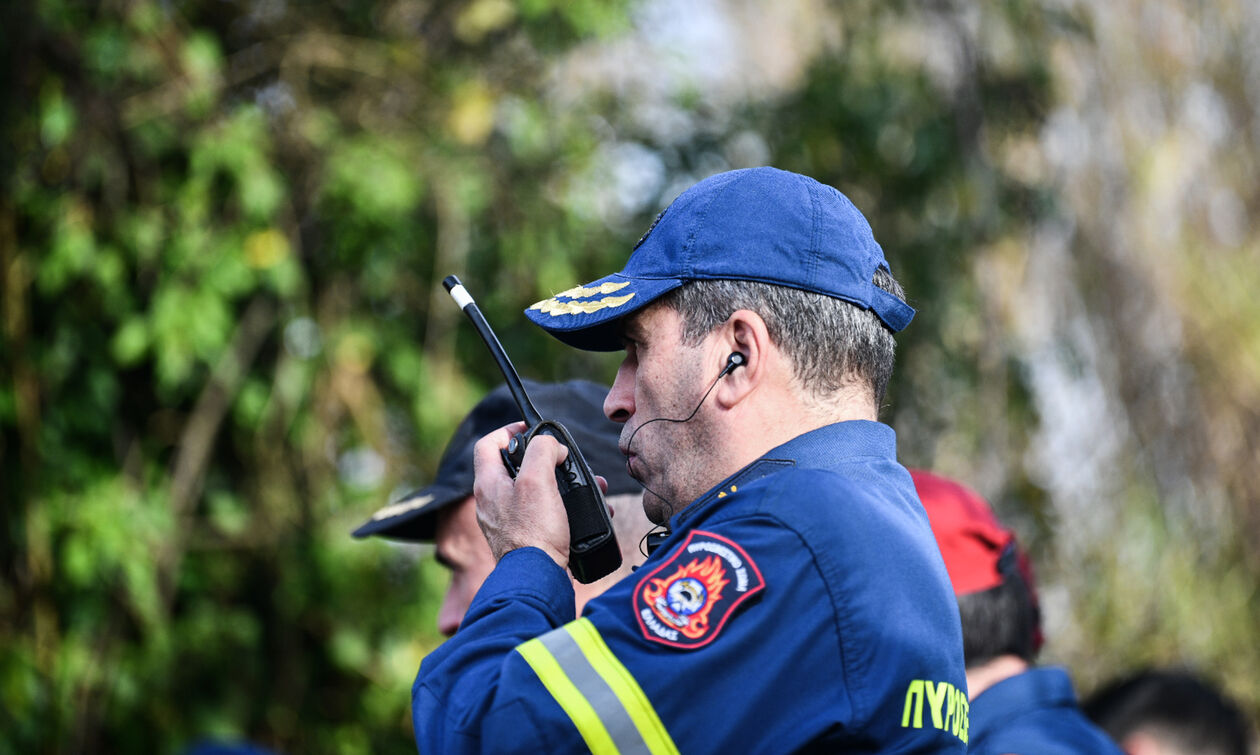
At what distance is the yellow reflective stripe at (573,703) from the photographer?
1.20 m

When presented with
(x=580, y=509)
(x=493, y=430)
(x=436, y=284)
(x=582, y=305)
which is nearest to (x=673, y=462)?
(x=580, y=509)

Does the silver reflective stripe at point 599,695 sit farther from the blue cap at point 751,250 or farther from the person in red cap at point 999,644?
the person in red cap at point 999,644

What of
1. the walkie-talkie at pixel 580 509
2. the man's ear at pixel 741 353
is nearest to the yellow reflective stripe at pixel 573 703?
the walkie-talkie at pixel 580 509

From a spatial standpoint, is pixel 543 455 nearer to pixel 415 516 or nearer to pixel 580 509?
pixel 580 509

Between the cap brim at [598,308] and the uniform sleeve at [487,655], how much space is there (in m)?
0.29

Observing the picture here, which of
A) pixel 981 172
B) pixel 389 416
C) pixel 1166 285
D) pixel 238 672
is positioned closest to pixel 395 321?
pixel 389 416

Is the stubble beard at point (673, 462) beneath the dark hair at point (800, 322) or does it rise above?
beneath

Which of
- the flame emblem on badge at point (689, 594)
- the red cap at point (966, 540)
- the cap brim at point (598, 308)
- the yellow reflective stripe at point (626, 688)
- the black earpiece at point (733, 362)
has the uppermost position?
the cap brim at point (598, 308)

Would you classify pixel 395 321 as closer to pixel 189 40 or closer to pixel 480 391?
pixel 480 391

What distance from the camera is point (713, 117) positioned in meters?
5.26

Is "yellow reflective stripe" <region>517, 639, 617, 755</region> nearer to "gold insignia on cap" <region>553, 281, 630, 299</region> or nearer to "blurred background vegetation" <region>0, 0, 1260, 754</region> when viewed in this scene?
"gold insignia on cap" <region>553, 281, 630, 299</region>

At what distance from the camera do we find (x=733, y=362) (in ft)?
4.67

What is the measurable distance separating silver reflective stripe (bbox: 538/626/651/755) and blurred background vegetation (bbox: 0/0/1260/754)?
3256 millimetres

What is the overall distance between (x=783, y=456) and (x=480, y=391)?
3.40 meters
